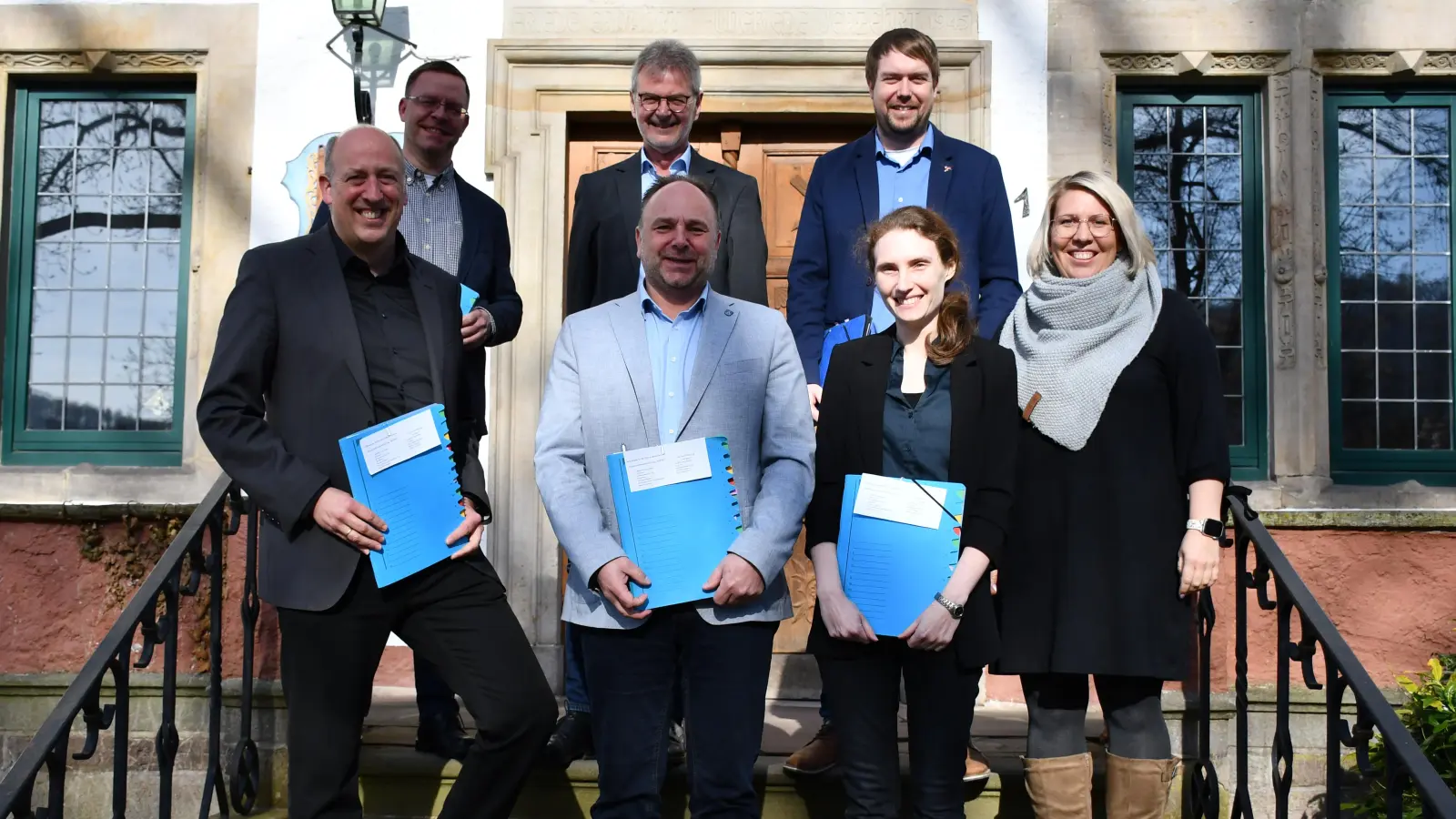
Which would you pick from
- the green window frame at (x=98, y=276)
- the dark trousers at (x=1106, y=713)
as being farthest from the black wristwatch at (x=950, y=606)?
the green window frame at (x=98, y=276)

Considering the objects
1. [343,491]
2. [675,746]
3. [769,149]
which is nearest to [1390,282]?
[769,149]

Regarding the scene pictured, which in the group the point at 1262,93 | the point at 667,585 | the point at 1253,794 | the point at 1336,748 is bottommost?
the point at 1253,794

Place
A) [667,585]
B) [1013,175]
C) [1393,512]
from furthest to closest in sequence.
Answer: [1013,175] < [1393,512] < [667,585]

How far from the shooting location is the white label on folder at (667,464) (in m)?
2.90

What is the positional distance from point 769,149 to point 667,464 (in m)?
3.33

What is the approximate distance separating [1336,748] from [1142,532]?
0.68 m

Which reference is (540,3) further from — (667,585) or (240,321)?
(667,585)

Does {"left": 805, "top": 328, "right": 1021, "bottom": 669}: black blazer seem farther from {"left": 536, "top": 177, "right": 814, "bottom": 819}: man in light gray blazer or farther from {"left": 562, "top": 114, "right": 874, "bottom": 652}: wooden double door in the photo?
{"left": 562, "top": 114, "right": 874, "bottom": 652}: wooden double door

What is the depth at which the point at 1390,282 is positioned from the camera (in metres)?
5.90

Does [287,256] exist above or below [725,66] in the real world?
below

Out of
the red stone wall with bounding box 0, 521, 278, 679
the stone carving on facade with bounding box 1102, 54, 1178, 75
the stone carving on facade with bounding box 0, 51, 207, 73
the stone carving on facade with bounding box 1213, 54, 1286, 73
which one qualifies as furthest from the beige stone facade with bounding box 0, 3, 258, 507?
the stone carving on facade with bounding box 1213, 54, 1286, 73

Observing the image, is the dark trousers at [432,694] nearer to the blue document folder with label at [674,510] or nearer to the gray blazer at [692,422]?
the gray blazer at [692,422]

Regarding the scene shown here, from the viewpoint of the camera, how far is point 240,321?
3018 mm

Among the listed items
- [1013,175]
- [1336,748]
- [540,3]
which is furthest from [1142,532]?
[540,3]
